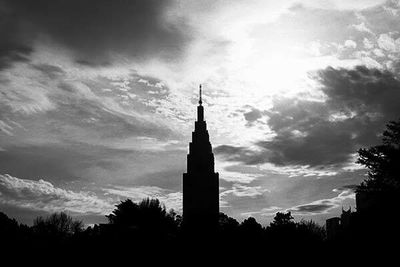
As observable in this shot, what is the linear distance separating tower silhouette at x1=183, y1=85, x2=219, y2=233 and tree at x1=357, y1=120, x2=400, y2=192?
9485 cm

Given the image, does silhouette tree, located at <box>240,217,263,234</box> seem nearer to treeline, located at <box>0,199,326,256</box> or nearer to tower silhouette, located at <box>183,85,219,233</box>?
treeline, located at <box>0,199,326,256</box>

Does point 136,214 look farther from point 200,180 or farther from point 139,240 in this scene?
point 200,180

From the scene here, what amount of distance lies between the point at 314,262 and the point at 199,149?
100515mm

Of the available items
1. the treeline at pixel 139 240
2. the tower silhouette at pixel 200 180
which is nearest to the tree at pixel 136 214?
the treeline at pixel 139 240

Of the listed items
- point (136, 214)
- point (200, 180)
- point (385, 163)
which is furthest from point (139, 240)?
point (200, 180)

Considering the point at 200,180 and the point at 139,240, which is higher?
the point at 200,180

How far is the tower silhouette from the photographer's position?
14238cm

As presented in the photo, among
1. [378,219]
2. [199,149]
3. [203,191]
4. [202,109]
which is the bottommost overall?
[378,219]

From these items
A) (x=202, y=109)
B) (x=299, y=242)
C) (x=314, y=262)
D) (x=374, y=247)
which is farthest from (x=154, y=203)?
(x=202, y=109)

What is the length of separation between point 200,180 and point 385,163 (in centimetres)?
9893

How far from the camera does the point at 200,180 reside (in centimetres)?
14350

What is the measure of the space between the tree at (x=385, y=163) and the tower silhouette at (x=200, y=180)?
9485cm

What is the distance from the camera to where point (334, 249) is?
42.2m

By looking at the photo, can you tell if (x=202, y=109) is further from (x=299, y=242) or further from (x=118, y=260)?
(x=118, y=260)
